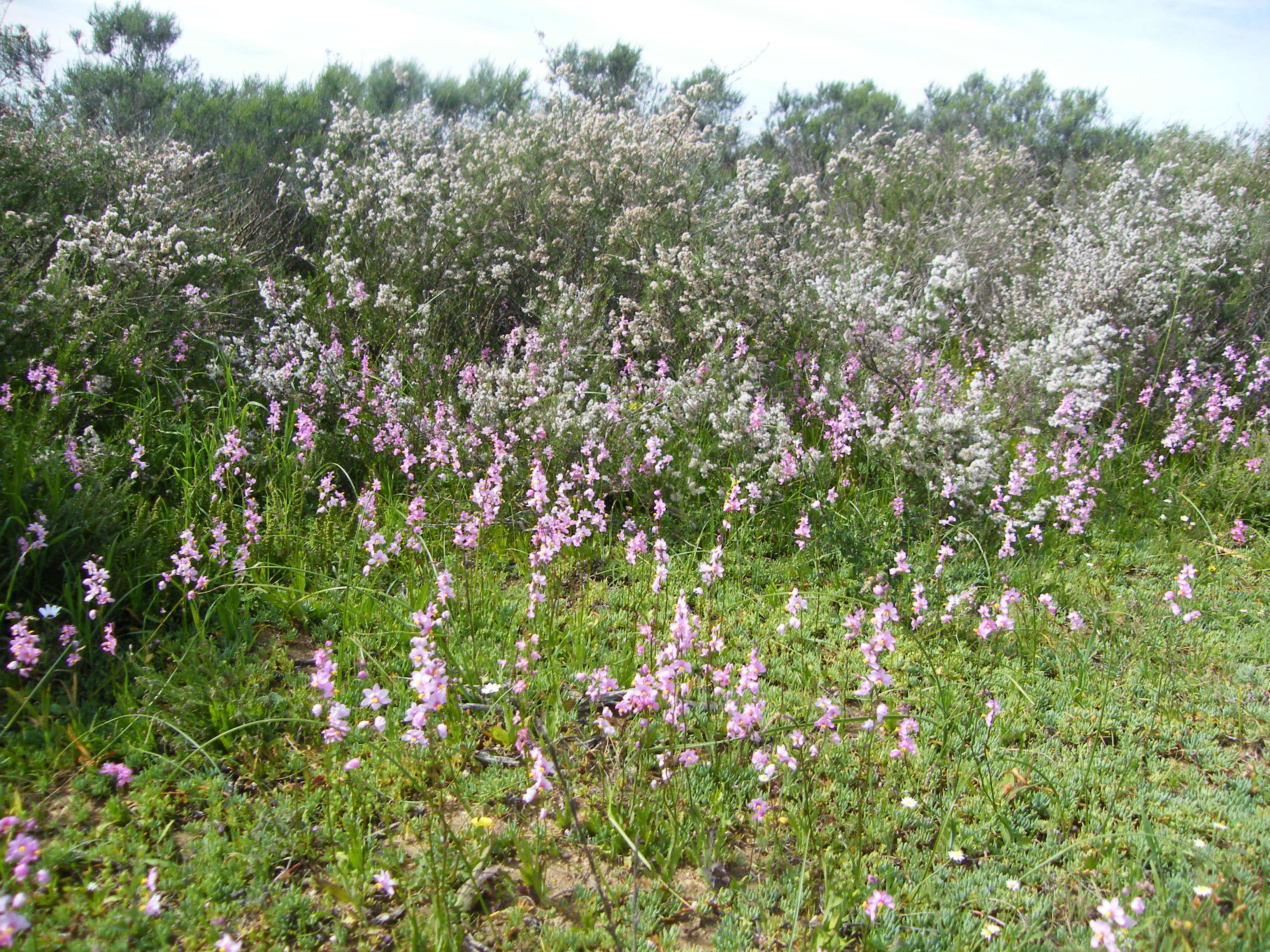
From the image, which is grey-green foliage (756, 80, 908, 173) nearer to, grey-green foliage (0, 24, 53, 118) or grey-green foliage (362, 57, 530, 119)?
grey-green foliage (362, 57, 530, 119)

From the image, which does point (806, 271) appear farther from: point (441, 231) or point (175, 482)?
point (175, 482)

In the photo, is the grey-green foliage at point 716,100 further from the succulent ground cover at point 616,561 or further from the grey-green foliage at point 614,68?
the succulent ground cover at point 616,561

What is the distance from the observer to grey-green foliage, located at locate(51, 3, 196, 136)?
8.94 m

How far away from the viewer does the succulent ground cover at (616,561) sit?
2.27m

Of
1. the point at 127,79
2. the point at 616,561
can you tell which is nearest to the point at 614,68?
the point at 127,79

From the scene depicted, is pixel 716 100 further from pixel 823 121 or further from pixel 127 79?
pixel 127 79

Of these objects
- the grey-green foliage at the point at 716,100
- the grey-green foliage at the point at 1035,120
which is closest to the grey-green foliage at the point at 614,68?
the grey-green foliage at the point at 716,100

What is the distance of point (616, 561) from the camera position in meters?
4.05

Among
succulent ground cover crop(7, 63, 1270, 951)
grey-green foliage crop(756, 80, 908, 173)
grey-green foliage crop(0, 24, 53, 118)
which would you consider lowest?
succulent ground cover crop(7, 63, 1270, 951)

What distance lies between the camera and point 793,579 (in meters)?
4.02

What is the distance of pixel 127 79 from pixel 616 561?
32.2ft

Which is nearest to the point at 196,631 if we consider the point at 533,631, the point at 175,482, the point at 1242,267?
the point at 175,482

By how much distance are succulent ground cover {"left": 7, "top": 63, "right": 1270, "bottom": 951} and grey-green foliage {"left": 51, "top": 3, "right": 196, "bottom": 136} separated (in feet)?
8.68

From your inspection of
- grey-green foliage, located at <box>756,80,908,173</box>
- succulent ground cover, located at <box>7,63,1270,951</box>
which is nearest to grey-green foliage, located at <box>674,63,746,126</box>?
grey-green foliage, located at <box>756,80,908,173</box>
